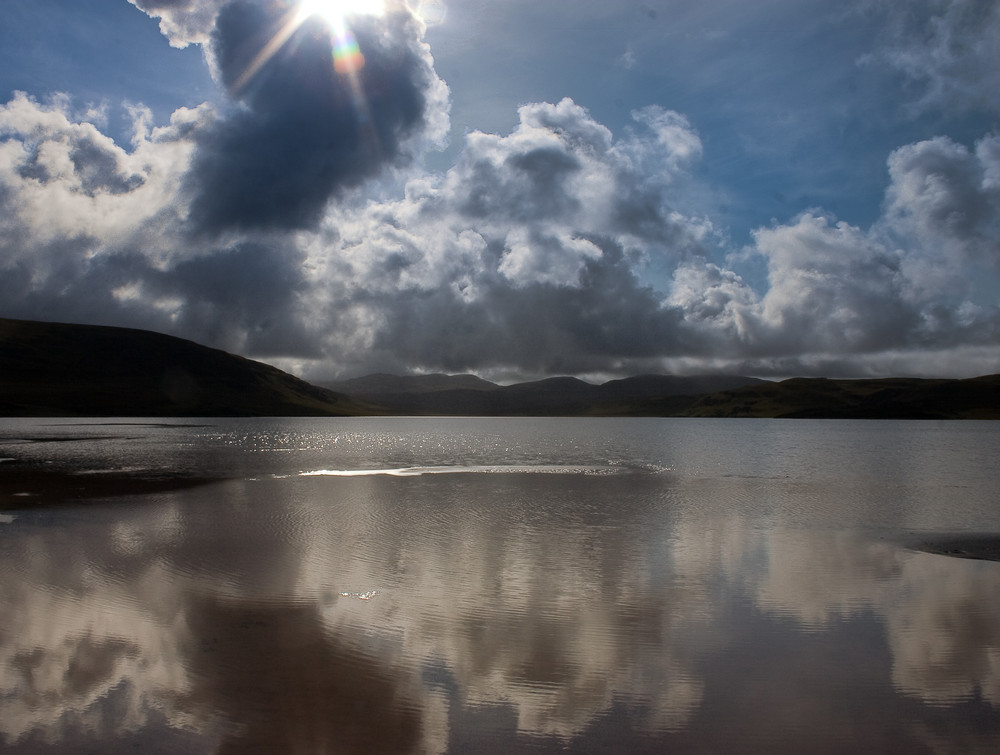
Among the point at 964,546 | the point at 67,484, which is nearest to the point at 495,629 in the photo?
the point at 964,546

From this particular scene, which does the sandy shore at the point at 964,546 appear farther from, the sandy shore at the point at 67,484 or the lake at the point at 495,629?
the sandy shore at the point at 67,484

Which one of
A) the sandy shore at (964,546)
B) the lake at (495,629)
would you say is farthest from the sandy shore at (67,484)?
the sandy shore at (964,546)

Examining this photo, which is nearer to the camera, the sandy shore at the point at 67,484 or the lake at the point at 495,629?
the lake at the point at 495,629

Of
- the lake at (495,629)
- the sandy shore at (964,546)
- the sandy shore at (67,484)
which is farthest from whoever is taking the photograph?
the sandy shore at (67,484)

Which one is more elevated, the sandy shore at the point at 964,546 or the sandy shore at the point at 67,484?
the sandy shore at the point at 67,484

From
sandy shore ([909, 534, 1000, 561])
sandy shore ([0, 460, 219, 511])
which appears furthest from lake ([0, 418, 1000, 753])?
sandy shore ([0, 460, 219, 511])

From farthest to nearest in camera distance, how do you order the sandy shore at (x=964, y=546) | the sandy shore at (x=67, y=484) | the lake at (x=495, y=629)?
the sandy shore at (x=67, y=484) < the sandy shore at (x=964, y=546) < the lake at (x=495, y=629)

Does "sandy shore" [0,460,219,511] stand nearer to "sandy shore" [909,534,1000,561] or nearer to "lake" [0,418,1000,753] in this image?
"lake" [0,418,1000,753]

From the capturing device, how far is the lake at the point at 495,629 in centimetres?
1016

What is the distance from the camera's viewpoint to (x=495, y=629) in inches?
579

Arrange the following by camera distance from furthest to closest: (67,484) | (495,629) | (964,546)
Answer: (67,484) → (964,546) → (495,629)

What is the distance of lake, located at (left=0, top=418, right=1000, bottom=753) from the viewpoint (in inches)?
400

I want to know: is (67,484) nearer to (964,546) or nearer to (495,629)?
(495,629)

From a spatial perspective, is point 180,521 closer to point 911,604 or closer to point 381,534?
point 381,534
